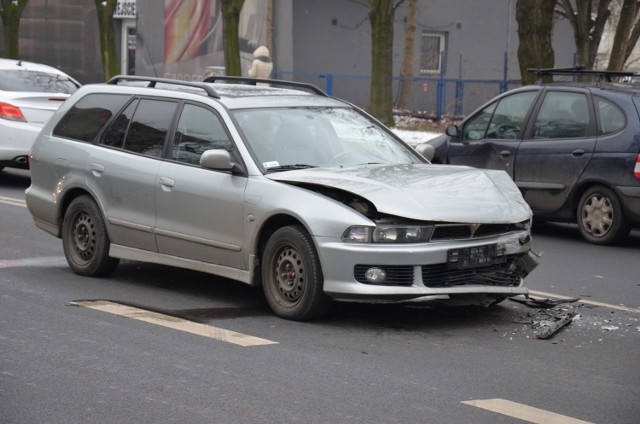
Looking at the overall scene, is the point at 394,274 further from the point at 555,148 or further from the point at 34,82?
the point at 34,82

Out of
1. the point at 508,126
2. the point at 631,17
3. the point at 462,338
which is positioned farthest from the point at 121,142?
the point at 631,17

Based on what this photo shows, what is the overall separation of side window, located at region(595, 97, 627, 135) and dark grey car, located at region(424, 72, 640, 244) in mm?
10

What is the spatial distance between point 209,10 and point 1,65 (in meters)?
A: 21.9

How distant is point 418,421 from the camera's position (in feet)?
17.7

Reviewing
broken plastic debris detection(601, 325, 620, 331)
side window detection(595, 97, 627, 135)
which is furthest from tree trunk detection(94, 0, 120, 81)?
broken plastic debris detection(601, 325, 620, 331)

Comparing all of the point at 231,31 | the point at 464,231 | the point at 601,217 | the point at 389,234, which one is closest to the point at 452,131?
the point at 601,217

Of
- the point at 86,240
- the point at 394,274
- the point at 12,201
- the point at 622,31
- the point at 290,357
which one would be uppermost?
the point at 622,31

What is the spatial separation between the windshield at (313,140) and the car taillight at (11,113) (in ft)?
27.2

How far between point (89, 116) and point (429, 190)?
3462mm

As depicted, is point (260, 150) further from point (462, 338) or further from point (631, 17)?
point (631, 17)

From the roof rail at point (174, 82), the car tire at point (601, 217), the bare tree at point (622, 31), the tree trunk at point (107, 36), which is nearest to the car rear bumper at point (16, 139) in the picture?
the roof rail at point (174, 82)

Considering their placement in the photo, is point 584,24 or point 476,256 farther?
point 584,24

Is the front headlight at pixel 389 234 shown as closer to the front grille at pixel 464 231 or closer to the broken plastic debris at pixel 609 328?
the front grille at pixel 464 231

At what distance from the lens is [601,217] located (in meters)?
12.1
